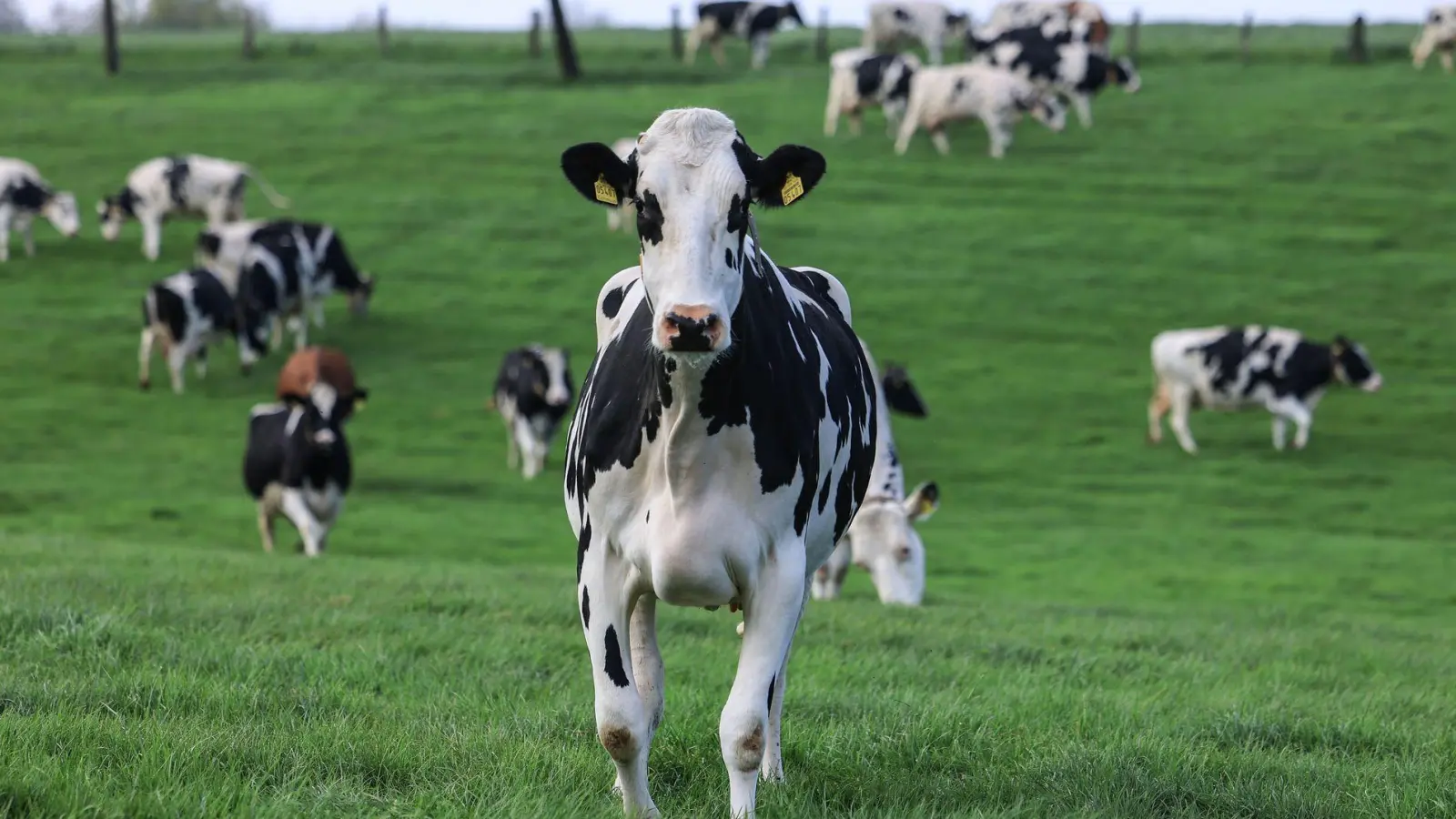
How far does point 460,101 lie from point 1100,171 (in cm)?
1809

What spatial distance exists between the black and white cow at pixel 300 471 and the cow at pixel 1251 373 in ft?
45.9

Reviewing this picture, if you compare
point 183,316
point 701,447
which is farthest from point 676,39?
point 701,447

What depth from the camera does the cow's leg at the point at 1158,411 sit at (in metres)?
26.6

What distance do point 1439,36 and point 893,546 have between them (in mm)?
38142

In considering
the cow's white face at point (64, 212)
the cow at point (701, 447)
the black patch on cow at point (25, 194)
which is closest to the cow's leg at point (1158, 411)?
the cow at point (701, 447)

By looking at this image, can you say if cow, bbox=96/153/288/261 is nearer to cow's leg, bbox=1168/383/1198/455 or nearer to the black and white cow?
the black and white cow

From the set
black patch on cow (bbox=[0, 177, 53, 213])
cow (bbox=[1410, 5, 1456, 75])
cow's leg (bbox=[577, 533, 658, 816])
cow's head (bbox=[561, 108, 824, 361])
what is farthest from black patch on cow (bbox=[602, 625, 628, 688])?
cow (bbox=[1410, 5, 1456, 75])

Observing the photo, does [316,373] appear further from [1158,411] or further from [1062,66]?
[1062,66]

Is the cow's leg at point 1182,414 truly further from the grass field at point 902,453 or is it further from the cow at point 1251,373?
the grass field at point 902,453

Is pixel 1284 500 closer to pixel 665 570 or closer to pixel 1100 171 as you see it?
pixel 1100 171

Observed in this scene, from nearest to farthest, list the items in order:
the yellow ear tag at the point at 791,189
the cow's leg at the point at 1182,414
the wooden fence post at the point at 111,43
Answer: the yellow ear tag at the point at 791,189, the cow's leg at the point at 1182,414, the wooden fence post at the point at 111,43

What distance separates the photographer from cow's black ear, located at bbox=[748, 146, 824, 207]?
509 centimetres

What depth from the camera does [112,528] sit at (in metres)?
20.4

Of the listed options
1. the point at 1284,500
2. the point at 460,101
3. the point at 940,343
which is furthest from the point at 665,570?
the point at 460,101
